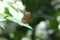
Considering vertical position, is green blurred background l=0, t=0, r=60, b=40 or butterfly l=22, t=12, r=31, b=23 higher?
green blurred background l=0, t=0, r=60, b=40

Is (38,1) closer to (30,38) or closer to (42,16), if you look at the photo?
(42,16)

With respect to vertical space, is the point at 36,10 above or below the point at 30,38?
above

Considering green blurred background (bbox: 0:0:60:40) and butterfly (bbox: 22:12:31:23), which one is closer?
butterfly (bbox: 22:12:31:23)

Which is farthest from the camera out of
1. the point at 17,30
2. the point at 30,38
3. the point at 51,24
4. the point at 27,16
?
the point at 51,24

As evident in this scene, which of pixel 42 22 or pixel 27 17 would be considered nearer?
pixel 27 17

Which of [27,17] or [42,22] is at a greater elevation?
[42,22]

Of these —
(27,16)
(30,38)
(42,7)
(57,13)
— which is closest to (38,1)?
(42,7)

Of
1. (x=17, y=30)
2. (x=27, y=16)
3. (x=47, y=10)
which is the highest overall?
(x=47, y=10)

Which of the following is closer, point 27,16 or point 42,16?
point 27,16

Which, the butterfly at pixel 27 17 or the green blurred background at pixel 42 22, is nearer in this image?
the butterfly at pixel 27 17

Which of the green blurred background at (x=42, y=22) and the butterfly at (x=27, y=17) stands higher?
the green blurred background at (x=42, y=22)

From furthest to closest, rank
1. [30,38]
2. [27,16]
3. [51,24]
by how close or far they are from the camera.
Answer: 1. [51,24]
2. [30,38]
3. [27,16]
